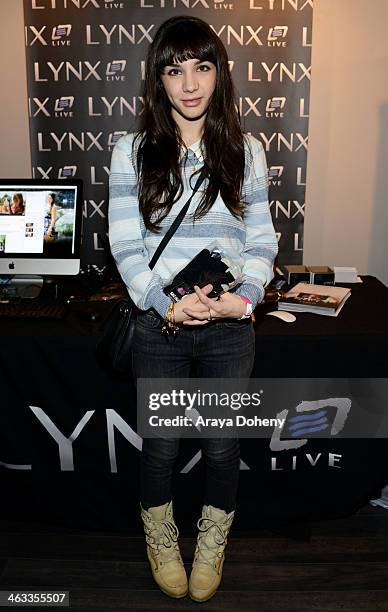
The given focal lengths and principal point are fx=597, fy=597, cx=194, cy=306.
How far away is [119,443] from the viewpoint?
2004 millimetres

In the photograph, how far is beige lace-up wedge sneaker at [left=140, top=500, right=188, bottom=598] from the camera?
1.75m

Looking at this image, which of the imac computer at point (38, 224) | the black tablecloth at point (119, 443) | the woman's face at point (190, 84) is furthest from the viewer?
the imac computer at point (38, 224)

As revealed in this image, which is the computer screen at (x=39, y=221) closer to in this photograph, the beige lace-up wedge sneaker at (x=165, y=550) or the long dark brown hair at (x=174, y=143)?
the long dark brown hair at (x=174, y=143)

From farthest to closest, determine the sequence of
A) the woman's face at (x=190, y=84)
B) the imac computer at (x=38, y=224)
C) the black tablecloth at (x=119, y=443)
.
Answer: the imac computer at (x=38, y=224), the black tablecloth at (x=119, y=443), the woman's face at (x=190, y=84)

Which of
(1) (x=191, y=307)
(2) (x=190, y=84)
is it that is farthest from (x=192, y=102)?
(1) (x=191, y=307)

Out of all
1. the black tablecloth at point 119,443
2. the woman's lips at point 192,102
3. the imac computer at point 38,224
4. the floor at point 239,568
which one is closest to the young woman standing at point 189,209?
the woman's lips at point 192,102

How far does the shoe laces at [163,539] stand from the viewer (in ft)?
5.77

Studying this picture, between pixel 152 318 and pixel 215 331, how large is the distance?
17 centimetres

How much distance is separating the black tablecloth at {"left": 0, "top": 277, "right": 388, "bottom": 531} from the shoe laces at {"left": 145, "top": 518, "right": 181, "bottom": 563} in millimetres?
282

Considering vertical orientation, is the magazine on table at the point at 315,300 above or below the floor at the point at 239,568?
above

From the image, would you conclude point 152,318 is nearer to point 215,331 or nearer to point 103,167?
point 215,331

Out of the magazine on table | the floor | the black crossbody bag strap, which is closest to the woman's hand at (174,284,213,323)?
the black crossbody bag strap

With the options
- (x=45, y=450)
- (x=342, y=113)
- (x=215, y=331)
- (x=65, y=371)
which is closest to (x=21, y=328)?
(x=65, y=371)

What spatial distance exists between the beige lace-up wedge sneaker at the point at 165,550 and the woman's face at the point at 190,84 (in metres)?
1.12
